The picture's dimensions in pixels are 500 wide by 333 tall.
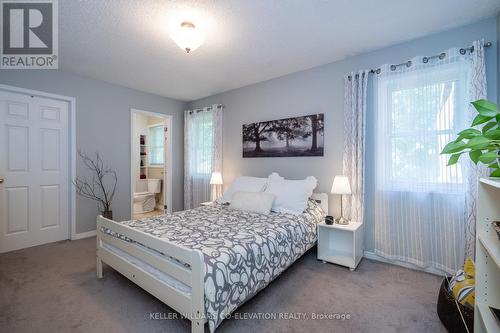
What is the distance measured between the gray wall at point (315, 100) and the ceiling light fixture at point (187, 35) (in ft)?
5.42

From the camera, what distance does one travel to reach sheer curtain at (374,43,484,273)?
86.9 inches

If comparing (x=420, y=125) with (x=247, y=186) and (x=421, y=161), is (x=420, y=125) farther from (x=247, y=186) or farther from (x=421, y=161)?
(x=247, y=186)

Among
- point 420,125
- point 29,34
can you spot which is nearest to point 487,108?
point 420,125

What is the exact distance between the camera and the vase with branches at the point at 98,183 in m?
3.47

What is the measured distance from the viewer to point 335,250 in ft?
9.30

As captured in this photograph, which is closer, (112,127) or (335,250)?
(335,250)

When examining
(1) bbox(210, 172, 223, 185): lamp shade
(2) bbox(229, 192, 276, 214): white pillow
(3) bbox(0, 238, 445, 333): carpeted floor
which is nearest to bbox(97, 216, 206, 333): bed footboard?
(3) bbox(0, 238, 445, 333): carpeted floor

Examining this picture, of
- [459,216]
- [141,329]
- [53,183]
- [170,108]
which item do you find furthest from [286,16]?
[53,183]

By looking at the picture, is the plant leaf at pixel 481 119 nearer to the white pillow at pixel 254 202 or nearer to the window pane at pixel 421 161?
the window pane at pixel 421 161

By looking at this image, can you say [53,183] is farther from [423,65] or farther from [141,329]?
[423,65]

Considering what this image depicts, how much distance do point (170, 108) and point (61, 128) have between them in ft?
5.85

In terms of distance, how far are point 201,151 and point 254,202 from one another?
6.79ft

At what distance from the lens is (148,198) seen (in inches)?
215

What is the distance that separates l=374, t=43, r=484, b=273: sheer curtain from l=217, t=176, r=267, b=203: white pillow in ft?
4.61
